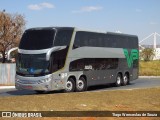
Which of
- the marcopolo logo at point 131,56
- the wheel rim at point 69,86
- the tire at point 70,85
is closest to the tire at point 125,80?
the marcopolo logo at point 131,56

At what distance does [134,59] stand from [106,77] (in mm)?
5029

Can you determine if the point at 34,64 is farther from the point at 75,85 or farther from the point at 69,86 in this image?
the point at 75,85

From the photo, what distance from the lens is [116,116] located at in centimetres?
1330

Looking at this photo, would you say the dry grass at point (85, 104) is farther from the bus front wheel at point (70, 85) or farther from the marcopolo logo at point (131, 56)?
the marcopolo logo at point (131, 56)

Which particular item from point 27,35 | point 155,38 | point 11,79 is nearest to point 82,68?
point 27,35

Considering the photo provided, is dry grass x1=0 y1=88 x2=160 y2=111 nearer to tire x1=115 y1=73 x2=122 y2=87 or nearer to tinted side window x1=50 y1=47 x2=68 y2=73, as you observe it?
tinted side window x1=50 y1=47 x2=68 y2=73

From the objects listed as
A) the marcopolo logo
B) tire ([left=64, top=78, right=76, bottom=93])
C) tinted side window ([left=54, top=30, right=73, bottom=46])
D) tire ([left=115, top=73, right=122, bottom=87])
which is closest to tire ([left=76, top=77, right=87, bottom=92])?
tire ([left=64, top=78, right=76, bottom=93])

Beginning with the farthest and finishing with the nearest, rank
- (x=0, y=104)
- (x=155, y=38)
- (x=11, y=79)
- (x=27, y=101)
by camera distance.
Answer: (x=155, y=38) < (x=11, y=79) < (x=27, y=101) < (x=0, y=104)

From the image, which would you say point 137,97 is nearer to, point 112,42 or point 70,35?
point 70,35

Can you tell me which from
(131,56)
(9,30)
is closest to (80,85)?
(131,56)

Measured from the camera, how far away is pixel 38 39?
2295cm

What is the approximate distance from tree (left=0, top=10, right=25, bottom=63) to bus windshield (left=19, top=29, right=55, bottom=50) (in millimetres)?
35339

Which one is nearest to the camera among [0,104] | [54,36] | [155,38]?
[0,104]

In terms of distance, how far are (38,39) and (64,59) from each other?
6.46 feet
